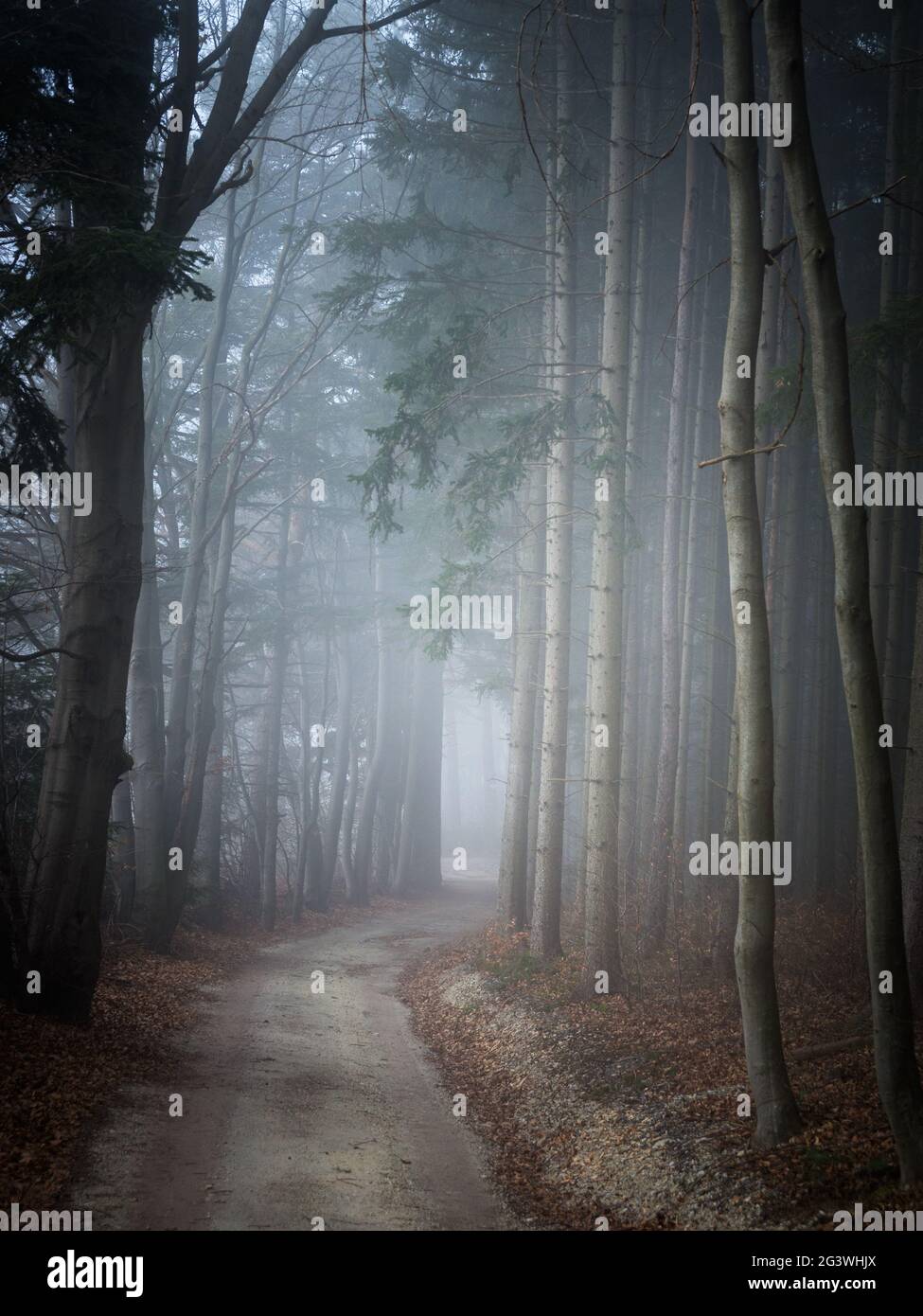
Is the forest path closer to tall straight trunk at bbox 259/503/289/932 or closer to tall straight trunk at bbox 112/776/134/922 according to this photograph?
tall straight trunk at bbox 112/776/134/922

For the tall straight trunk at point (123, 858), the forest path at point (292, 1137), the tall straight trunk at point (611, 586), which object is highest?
the tall straight trunk at point (611, 586)

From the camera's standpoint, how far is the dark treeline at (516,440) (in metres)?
6.87

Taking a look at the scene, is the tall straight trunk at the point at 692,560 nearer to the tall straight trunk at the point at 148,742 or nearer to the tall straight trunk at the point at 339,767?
the tall straight trunk at the point at 148,742

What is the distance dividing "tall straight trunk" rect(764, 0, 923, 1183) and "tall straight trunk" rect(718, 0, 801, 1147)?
1.57ft

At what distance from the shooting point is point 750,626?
6723 mm

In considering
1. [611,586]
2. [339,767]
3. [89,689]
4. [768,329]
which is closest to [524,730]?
[611,586]

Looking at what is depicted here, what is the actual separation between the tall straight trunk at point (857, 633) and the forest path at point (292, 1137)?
8.89 ft

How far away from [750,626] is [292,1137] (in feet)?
17.5

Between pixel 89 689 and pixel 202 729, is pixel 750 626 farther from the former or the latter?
pixel 202 729

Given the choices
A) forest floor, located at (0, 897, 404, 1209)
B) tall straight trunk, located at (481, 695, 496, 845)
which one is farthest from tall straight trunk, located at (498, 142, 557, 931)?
tall straight trunk, located at (481, 695, 496, 845)

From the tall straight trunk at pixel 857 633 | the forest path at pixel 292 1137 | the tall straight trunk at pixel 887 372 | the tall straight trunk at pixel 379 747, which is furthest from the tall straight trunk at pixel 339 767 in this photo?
the tall straight trunk at pixel 857 633

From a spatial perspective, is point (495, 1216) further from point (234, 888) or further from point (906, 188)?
point (234, 888)

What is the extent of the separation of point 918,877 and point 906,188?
989 cm

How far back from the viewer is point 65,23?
312 inches
